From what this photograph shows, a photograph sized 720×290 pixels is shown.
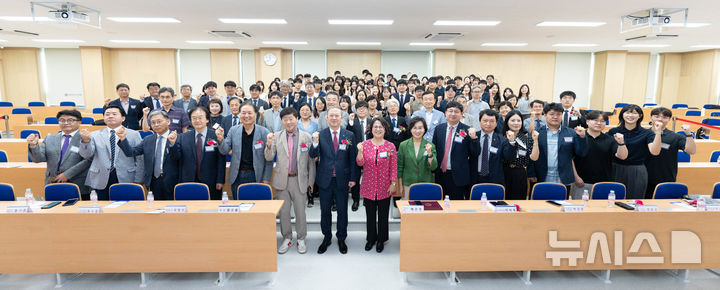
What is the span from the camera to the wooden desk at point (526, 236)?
3.28 m

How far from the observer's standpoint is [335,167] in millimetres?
4000

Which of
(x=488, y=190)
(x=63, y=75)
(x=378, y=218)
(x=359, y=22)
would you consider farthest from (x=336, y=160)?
(x=63, y=75)

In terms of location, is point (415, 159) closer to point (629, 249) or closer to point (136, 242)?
point (629, 249)

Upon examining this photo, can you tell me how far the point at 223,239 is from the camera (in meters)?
3.29

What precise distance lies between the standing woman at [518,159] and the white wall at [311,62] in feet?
36.8

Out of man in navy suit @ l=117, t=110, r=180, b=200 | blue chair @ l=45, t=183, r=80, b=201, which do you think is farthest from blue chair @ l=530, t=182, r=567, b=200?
blue chair @ l=45, t=183, r=80, b=201

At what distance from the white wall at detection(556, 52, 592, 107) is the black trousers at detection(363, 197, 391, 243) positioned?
43.8 ft

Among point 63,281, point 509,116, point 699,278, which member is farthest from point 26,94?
point 699,278

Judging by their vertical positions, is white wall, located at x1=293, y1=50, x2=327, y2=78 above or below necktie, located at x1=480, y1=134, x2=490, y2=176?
Result: above

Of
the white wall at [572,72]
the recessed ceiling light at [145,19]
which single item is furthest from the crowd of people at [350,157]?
the white wall at [572,72]

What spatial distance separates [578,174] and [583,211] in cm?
121

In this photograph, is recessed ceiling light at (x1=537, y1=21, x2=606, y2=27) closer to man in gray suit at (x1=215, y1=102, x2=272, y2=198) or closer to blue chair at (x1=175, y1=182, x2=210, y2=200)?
man in gray suit at (x1=215, y1=102, x2=272, y2=198)

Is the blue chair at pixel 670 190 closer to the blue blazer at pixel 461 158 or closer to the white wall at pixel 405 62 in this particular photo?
the blue blazer at pixel 461 158

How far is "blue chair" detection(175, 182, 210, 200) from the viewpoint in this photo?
12.5ft
